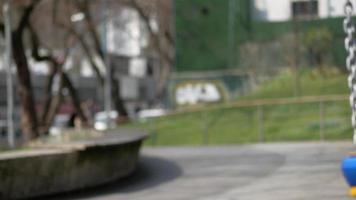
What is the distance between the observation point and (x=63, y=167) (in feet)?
49.0

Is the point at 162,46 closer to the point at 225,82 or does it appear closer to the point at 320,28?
the point at 225,82

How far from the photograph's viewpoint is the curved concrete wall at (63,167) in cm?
1394

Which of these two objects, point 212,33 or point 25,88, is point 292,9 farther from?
point 25,88

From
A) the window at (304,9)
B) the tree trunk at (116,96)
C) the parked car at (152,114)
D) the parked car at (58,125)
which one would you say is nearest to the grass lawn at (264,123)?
the parked car at (152,114)

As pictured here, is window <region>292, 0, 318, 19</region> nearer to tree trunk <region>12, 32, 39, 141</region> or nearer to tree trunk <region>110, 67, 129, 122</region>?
tree trunk <region>12, 32, 39, 141</region>

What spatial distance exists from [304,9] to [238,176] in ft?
62.6

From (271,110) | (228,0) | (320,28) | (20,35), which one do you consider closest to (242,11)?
(228,0)

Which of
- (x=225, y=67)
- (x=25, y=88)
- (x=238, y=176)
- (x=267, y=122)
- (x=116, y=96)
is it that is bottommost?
(x=116, y=96)

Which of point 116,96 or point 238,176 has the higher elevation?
point 238,176

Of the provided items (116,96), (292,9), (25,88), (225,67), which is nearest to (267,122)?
(25,88)

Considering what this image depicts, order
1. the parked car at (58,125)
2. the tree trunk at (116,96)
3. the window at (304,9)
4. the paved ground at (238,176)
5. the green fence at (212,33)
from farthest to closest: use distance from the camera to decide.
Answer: the tree trunk at (116,96)
the green fence at (212,33)
the window at (304,9)
the parked car at (58,125)
the paved ground at (238,176)

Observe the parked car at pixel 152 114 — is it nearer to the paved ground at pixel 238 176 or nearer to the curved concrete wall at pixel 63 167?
the paved ground at pixel 238 176

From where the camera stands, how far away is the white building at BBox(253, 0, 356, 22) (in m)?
32.0

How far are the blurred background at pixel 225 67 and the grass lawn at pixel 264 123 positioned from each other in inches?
1.4
